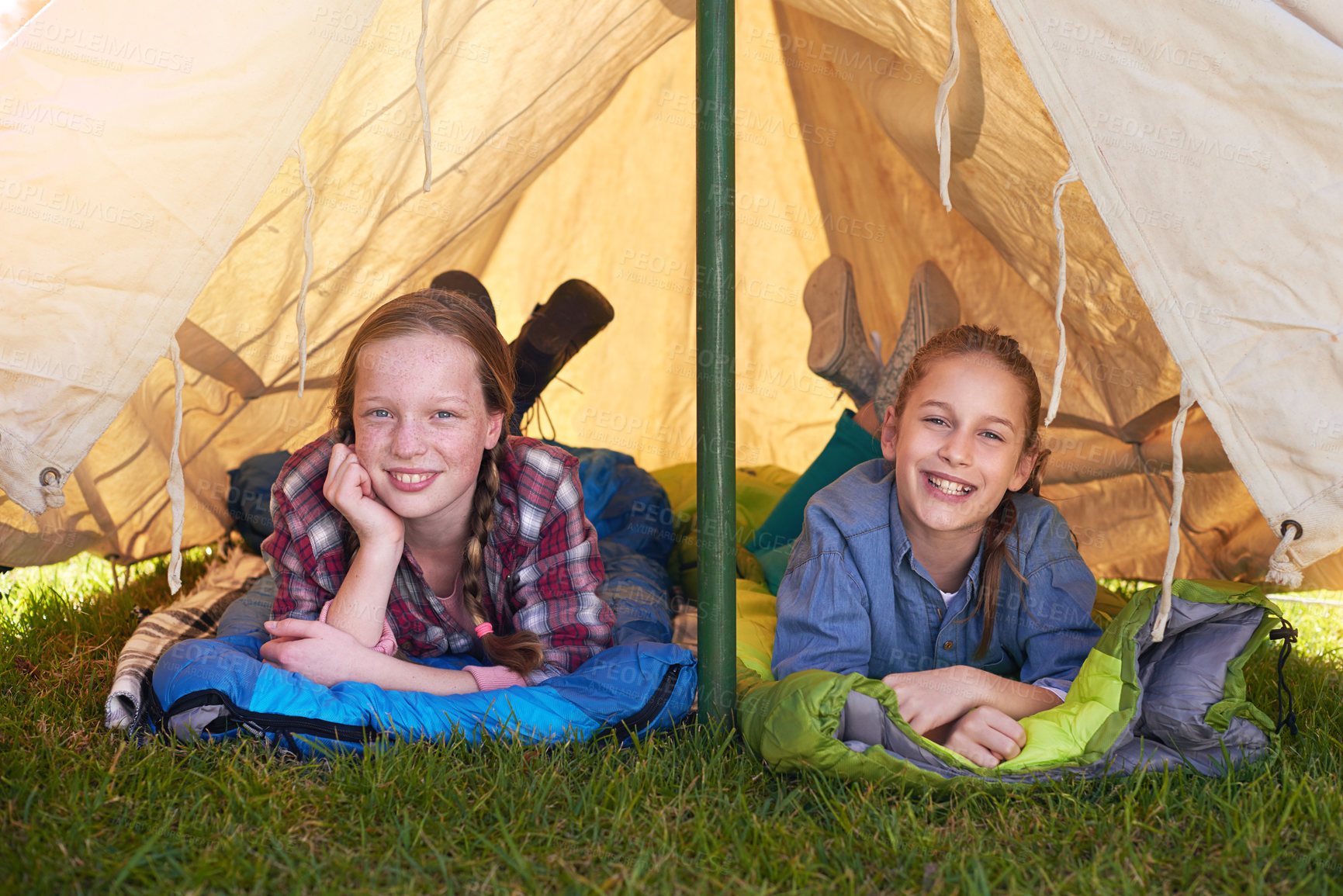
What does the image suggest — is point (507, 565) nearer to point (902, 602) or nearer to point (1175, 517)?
point (902, 602)

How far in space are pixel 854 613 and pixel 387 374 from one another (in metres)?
0.88

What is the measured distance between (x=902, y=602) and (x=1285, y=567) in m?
0.58

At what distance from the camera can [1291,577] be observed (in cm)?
148

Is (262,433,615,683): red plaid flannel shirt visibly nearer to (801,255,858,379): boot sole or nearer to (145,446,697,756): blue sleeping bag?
(145,446,697,756): blue sleeping bag

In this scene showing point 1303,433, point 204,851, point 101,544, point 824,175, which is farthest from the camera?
point 824,175

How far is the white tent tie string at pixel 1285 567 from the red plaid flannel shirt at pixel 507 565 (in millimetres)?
1052

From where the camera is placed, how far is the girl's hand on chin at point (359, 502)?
1646 mm

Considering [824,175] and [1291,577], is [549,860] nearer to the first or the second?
[1291,577]

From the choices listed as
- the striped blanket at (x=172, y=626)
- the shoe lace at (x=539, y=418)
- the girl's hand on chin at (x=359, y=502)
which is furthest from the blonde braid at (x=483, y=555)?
the shoe lace at (x=539, y=418)

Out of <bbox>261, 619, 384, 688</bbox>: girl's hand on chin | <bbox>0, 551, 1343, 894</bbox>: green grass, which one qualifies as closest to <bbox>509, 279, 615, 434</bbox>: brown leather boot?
<bbox>261, 619, 384, 688</bbox>: girl's hand on chin

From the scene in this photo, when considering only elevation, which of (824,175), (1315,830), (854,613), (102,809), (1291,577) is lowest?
(102,809)

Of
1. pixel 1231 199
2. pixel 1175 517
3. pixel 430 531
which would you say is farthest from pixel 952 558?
pixel 430 531

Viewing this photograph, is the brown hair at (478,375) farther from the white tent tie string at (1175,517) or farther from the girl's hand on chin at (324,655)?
the white tent tie string at (1175,517)

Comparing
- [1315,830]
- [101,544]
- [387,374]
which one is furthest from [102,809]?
[1315,830]
